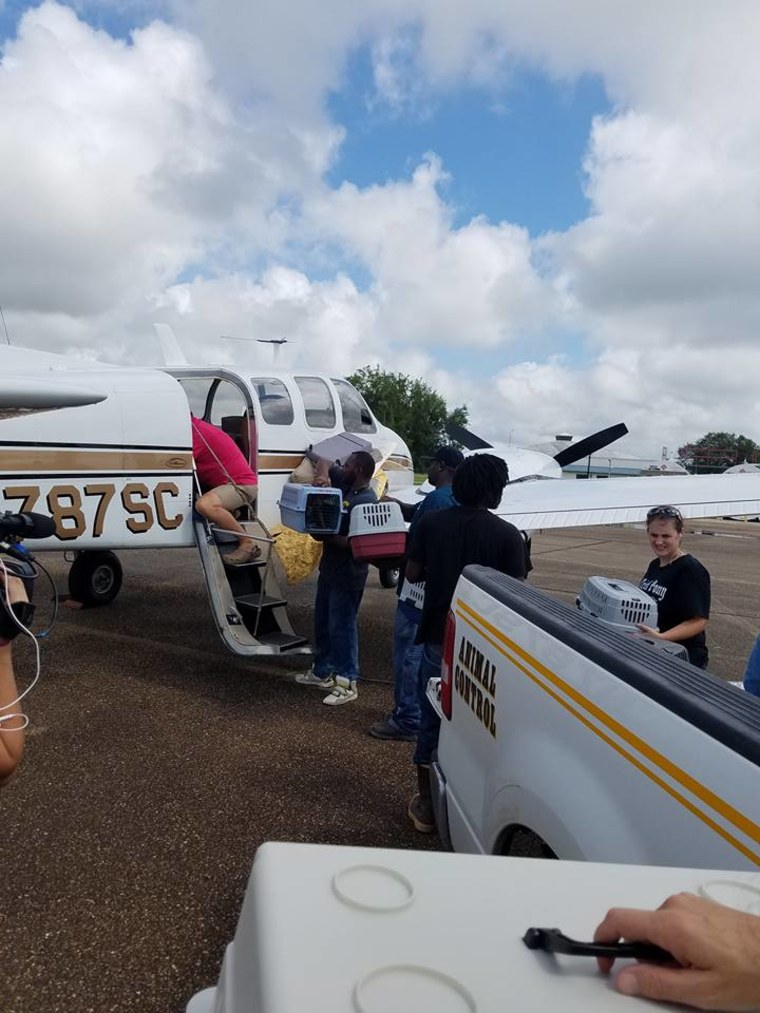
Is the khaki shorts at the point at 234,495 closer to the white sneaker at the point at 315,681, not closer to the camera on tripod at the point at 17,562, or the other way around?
the white sneaker at the point at 315,681

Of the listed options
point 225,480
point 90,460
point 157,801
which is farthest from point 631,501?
point 157,801

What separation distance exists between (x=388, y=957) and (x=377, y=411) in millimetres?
80190

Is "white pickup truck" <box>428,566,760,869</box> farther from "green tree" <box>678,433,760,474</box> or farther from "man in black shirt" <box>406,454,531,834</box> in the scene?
"green tree" <box>678,433,760,474</box>

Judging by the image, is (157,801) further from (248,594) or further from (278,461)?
(278,461)

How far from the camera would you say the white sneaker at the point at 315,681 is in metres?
5.61

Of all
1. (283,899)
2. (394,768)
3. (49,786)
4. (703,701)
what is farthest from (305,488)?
(283,899)

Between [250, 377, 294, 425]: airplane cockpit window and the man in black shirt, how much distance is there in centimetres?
437

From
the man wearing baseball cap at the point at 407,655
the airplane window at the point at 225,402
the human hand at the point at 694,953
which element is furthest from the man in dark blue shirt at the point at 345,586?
the human hand at the point at 694,953

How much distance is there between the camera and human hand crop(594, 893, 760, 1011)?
2.89 feet

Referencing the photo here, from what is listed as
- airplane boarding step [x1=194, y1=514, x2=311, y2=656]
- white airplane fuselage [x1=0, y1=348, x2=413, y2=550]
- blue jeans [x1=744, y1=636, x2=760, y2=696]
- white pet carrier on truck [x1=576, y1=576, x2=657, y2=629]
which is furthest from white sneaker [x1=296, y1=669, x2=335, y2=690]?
blue jeans [x1=744, y1=636, x2=760, y2=696]

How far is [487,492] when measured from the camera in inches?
142

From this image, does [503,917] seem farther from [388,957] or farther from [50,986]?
[50,986]

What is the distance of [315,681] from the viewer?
18.6 feet

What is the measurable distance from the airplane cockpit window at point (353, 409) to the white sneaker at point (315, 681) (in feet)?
11.9
